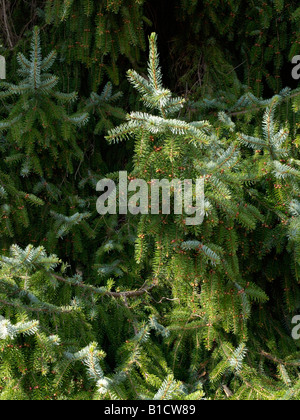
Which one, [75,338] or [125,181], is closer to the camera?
[125,181]

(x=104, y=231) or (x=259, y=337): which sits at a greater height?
(x=104, y=231)

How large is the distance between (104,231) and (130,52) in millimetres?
1212

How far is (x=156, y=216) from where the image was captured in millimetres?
1915

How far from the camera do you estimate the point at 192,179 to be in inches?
71.7

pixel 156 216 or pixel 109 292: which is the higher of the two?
pixel 156 216

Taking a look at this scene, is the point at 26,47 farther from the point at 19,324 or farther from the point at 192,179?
the point at 19,324

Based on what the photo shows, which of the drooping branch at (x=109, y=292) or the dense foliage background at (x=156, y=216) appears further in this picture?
the drooping branch at (x=109, y=292)

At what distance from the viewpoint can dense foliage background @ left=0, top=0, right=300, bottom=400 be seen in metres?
1.85

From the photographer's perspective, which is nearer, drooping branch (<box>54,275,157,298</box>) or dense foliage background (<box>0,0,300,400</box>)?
dense foliage background (<box>0,0,300,400</box>)

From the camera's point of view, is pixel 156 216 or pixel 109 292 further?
pixel 109 292

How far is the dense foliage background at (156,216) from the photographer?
185 centimetres

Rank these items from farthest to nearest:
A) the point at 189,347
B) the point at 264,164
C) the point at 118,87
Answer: the point at 118,87 < the point at 189,347 < the point at 264,164
